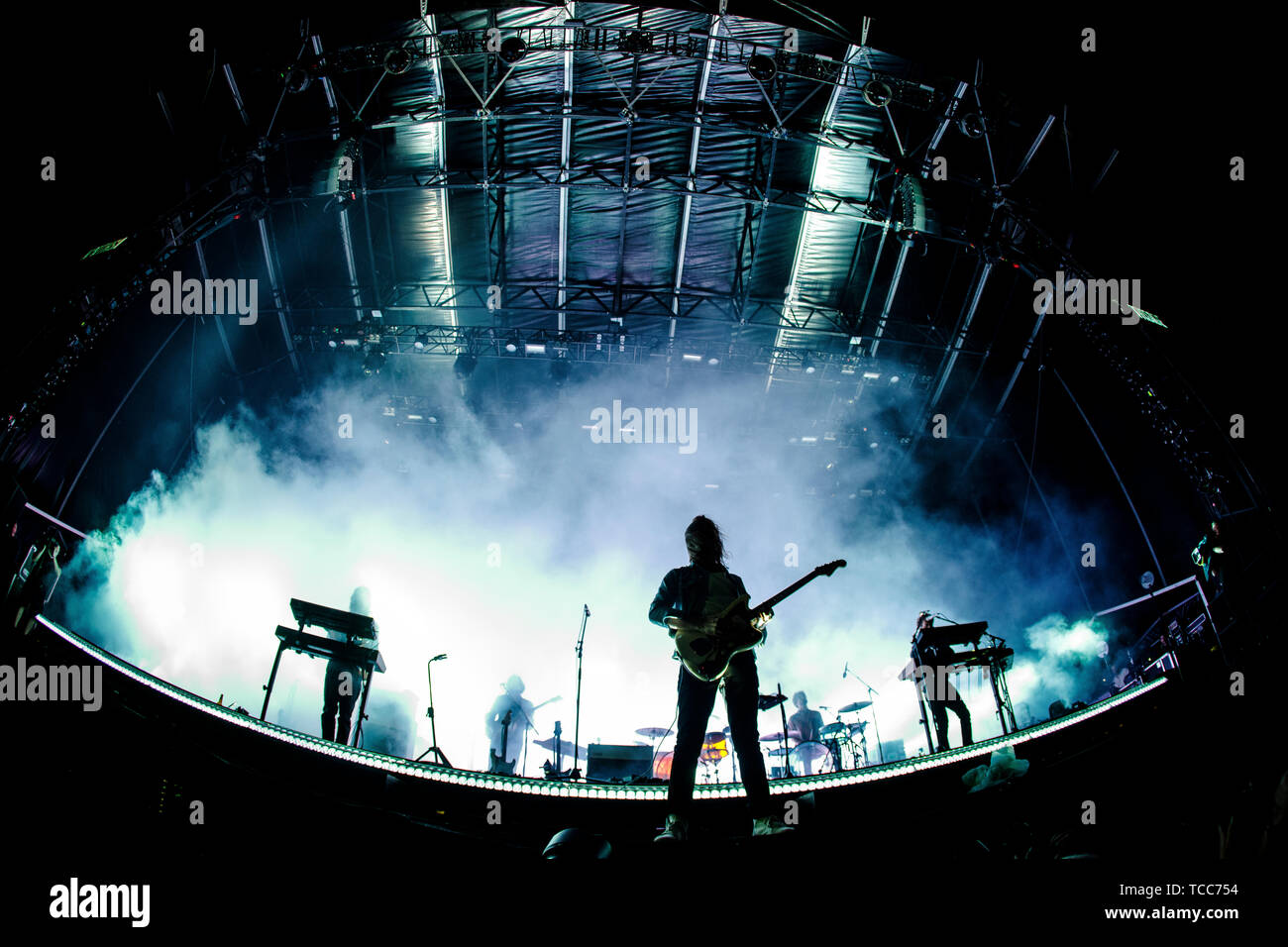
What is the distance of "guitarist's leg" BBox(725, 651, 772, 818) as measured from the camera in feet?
8.30

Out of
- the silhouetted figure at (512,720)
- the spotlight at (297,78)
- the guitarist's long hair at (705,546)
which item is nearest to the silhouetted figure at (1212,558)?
the guitarist's long hair at (705,546)

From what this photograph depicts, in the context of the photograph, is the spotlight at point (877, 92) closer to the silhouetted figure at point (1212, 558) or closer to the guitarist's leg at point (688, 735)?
the silhouetted figure at point (1212, 558)

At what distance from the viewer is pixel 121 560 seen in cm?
785

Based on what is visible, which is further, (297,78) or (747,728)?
(297,78)

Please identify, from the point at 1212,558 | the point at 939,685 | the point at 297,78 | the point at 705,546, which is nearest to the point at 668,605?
the point at 705,546

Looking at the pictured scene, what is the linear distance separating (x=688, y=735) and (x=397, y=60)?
8.74m

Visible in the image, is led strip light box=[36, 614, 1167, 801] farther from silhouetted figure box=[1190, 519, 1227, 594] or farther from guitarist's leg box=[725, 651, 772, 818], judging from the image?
silhouetted figure box=[1190, 519, 1227, 594]

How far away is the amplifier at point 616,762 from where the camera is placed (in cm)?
602

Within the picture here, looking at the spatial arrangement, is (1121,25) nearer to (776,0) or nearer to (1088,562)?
(776,0)

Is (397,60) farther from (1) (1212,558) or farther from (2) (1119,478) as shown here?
(2) (1119,478)

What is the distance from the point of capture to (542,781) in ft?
9.25

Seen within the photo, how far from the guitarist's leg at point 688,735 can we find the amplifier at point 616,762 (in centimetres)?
366
